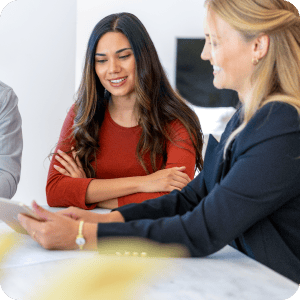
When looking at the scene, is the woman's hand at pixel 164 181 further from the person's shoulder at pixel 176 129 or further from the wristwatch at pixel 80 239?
the wristwatch at pixel 80 239

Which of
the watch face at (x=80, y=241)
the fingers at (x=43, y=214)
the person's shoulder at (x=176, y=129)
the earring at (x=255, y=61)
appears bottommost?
the watch face at (x=80, y=241)

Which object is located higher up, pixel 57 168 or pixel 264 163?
pixel 264 163

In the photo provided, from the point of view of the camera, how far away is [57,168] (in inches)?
75.8

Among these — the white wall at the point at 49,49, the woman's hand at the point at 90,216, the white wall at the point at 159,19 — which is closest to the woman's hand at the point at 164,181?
the woman's hand at the point at 90,216

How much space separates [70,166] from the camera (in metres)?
1.95

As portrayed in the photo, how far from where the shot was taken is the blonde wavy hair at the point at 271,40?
1.15 metres

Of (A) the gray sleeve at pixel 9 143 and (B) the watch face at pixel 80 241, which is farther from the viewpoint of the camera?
(A) the gray sleeve at pixel 9 143

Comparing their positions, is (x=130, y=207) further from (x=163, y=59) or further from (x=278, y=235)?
(x=163, y=59)

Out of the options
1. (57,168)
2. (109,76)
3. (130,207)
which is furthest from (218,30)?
(57,168)

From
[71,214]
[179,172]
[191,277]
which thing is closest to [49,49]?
[179,172]

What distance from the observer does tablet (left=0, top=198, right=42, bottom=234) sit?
3.60ft

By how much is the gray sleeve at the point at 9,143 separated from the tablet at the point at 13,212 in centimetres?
61

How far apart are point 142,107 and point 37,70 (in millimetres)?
2410

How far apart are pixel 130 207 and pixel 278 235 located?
18.0 inches
